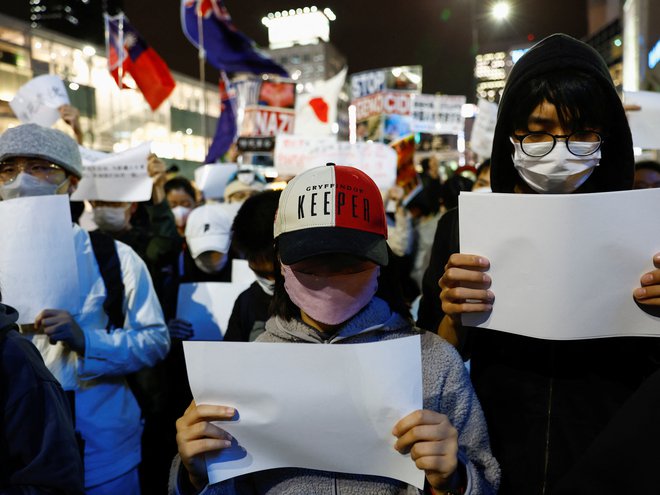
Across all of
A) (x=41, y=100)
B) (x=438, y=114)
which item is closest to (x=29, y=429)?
(x=41, y=100)

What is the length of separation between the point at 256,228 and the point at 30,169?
1.08 m

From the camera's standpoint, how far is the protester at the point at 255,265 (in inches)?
101

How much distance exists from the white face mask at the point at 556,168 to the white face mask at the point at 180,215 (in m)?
4.72

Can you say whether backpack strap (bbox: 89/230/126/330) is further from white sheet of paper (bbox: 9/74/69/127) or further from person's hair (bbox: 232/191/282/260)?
white sheet of paper (bbox: 9/74/69/127)

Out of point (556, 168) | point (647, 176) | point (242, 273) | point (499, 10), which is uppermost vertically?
point (499, 10)

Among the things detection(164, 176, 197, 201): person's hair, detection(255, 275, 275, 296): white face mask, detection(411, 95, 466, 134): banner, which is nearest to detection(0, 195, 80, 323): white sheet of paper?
detection(255, 275, 275, 296): white face mask

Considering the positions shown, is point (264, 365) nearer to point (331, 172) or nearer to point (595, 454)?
point (331, 172)

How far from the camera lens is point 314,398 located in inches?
50.5

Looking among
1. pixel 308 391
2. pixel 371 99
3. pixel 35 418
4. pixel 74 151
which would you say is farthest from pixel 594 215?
pixel 371 99

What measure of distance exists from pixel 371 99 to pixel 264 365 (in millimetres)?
8808

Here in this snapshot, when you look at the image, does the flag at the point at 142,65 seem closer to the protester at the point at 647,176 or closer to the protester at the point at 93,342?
the protester at the point at 93,342

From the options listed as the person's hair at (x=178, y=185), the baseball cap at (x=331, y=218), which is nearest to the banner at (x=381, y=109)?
the person's hair at (x=178, y=185)

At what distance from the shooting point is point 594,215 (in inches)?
53.9

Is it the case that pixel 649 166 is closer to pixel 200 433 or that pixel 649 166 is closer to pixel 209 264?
Result: pixel 209 264
